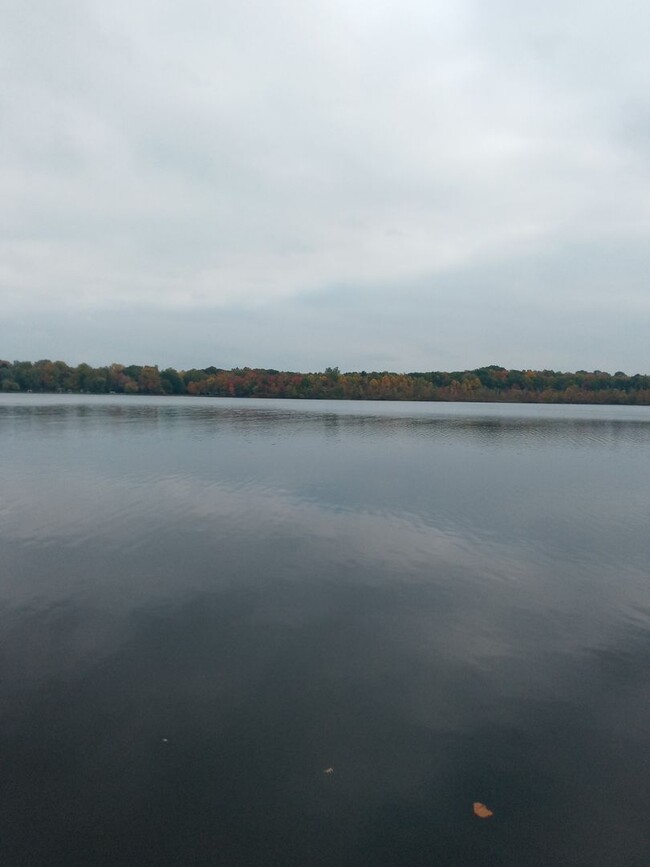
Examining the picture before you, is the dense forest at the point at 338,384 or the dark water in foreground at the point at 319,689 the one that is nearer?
the dark water in foreground at the point at 319,689

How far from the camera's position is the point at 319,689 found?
757 centimetres

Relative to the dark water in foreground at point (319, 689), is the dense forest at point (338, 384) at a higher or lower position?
higher

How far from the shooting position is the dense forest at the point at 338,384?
150 m

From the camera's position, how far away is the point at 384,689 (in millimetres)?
7613

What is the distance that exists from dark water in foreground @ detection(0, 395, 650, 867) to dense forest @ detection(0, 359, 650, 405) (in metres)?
141

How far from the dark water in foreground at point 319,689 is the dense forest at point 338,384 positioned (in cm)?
14150

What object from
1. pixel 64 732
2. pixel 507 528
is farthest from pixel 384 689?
pixel 507 528

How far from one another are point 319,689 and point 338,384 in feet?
505

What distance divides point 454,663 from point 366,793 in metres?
3.16

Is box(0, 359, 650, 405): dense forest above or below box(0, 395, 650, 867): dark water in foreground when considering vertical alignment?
above

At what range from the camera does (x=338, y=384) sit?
160 metres

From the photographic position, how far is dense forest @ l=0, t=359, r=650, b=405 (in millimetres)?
149875

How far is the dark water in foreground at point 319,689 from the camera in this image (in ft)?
17.2

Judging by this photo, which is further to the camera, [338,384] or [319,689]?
[338,384]
